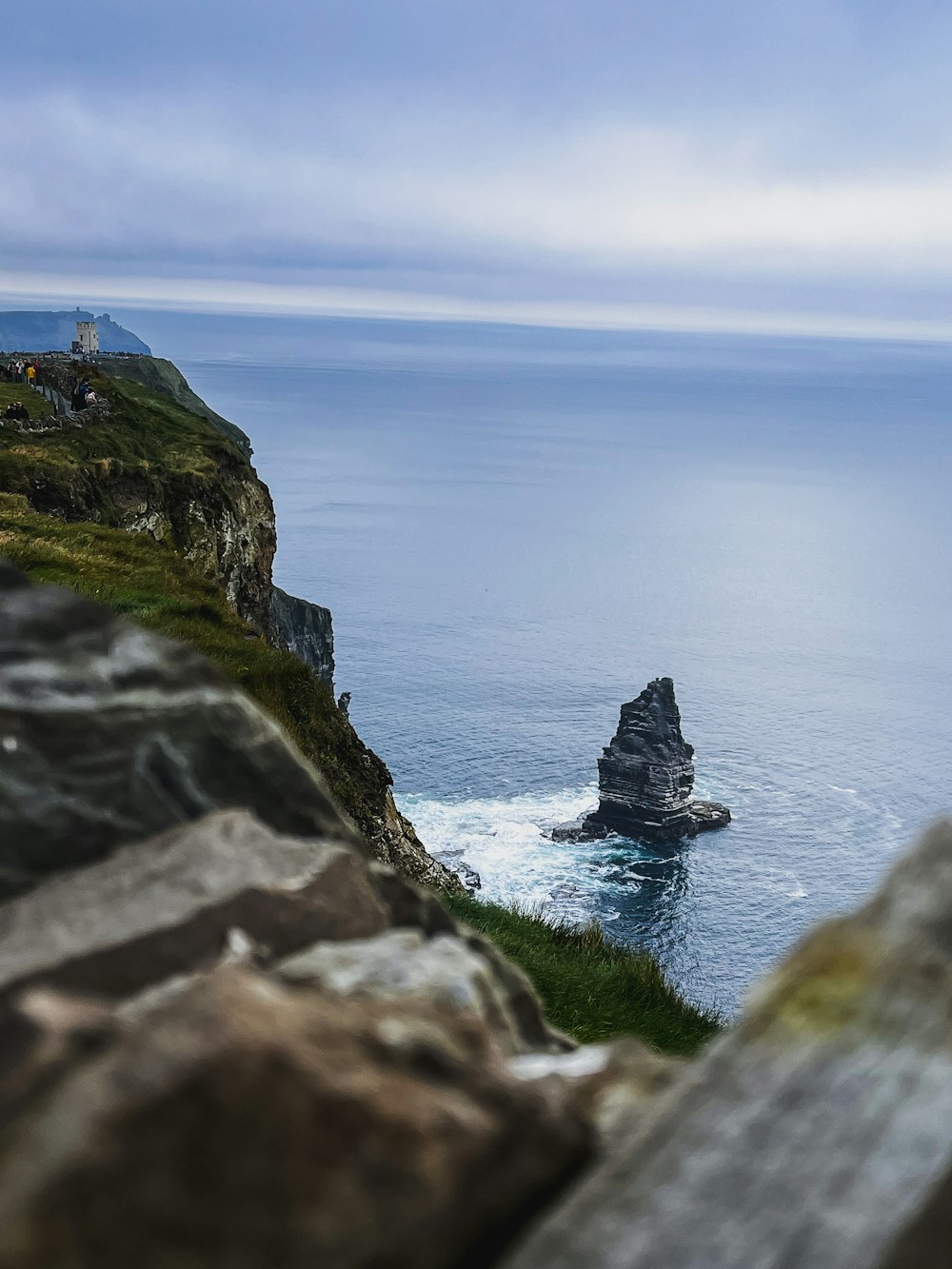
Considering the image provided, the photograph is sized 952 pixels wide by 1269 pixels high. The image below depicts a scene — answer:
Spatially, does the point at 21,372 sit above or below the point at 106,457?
above

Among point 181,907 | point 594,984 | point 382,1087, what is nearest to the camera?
point 382,1087

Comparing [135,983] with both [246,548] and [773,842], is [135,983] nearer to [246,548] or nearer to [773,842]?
[246,548]

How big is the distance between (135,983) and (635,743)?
358 feet

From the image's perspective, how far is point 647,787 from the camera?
110 meters

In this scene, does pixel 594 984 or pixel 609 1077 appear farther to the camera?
pixel 594 984

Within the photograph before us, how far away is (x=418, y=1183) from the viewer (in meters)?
3.30

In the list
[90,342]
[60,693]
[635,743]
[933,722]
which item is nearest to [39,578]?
[60,693]

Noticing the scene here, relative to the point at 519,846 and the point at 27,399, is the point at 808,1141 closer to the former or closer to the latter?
the point at 27,399

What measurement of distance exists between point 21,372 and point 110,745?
64000 mm

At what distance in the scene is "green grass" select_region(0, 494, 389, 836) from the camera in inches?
628

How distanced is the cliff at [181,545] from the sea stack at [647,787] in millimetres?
52208

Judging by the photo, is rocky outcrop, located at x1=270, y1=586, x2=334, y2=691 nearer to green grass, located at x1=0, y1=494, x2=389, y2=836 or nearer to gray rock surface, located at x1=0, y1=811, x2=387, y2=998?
green grass, located at x1=0, y1=494, x2=389, y2=836

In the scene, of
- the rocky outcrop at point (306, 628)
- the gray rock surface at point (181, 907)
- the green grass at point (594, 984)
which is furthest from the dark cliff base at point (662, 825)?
the gray rock surface at point (181, 907)

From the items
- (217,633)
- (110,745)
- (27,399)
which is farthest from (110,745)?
(27,399)
